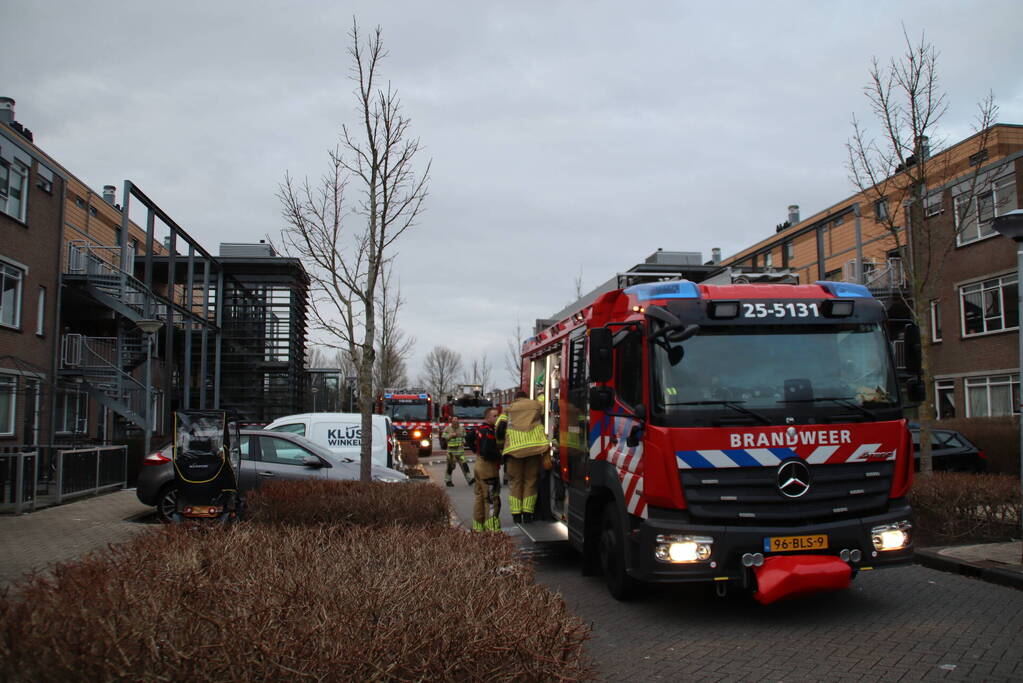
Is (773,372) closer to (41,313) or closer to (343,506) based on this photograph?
(343,506)

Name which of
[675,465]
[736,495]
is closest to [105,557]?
[675,465]

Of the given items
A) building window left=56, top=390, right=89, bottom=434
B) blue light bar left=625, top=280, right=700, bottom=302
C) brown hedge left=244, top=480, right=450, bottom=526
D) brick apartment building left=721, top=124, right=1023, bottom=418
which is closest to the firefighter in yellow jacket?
brown hedge left=244, top=480, right=450, bottom=526

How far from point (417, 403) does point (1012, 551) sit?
90.3ft

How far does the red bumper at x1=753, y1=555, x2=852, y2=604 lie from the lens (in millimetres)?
5891

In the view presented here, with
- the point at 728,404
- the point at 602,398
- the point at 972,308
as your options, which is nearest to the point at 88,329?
the point at 602,398

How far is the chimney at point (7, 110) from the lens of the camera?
28.0 meters

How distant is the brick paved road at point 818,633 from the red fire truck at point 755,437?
0.39 meters

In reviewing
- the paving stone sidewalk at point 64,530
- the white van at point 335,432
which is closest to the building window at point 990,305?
the white van at point 335,432

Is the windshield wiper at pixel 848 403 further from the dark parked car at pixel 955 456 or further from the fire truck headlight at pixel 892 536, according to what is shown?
the dark parked car at pixel 955 456

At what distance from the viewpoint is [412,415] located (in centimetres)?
3422

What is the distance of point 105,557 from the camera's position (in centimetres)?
466

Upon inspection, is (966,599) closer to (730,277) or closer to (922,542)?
(922,542)

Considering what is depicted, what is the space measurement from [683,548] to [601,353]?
1.72 meters

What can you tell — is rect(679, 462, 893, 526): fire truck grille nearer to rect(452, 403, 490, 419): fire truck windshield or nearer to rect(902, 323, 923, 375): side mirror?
rect(902, 323, 923, 375): side mirror
